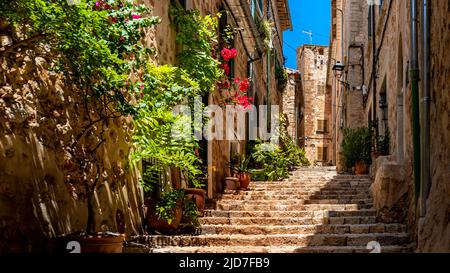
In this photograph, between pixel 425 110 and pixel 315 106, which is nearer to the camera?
pixel 425 110

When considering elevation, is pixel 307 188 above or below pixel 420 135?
below

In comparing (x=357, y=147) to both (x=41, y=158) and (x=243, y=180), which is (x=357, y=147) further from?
(x=41, y=158)

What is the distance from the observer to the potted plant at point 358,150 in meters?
14.9

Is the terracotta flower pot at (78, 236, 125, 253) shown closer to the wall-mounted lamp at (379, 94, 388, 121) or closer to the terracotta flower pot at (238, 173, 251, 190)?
the terracotta flower pot at (238, 173, 251, 190)

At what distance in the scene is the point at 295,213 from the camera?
895cm

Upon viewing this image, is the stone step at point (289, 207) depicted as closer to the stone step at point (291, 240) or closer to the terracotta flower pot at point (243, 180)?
the stone step at point (291, 240)

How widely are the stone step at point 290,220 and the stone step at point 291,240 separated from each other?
935mm

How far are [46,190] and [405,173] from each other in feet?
16.6

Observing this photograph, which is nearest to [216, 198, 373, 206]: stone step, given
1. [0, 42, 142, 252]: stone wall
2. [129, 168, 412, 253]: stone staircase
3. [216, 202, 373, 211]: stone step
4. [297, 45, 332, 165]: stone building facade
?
[129, 168, 412, 253]: stone staircase

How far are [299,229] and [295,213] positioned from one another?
964 mm

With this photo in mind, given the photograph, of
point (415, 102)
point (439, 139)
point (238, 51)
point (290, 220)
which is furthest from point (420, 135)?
point (238, 51)

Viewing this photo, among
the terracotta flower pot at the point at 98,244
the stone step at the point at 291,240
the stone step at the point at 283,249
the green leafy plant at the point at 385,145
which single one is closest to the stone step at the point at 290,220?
the stone step at the point at 291,240
